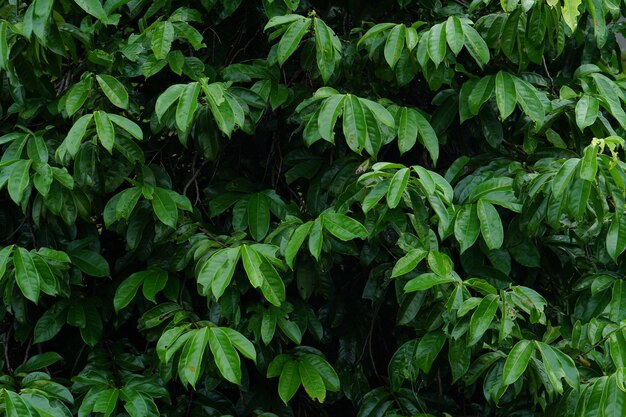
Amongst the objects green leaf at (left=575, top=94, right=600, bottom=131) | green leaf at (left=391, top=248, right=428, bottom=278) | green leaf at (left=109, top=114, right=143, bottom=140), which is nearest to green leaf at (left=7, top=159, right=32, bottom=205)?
green leaf at (left=109, top=114, right=143, bottom=140)

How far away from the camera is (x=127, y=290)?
9.20 ft

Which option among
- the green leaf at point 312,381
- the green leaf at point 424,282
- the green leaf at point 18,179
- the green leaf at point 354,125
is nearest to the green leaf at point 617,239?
the green leaf at point 424,282

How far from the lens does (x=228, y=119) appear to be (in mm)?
2586

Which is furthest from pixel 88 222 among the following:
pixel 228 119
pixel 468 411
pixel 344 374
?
pixel 468 411

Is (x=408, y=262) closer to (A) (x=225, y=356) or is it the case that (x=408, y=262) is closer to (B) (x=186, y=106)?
(A) (x=225, y=356)

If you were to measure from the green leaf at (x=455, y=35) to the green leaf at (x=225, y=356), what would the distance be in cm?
95

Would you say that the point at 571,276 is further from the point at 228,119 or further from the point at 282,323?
the point at 228,119

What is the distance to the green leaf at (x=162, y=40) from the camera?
106 inches

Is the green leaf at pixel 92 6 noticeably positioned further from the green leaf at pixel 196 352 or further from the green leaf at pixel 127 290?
the green leaf at pixel 196 352

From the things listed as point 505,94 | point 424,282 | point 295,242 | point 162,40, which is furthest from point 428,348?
point 162,40

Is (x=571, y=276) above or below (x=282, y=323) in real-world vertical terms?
below

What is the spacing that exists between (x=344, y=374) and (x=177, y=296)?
1.88ft

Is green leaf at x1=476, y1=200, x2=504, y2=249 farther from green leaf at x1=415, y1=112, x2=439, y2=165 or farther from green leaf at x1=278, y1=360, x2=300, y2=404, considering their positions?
green leaf at x1=278, y1=360, x2=300, y2=404

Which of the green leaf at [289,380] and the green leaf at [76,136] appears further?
the green leaf at [289,380]
